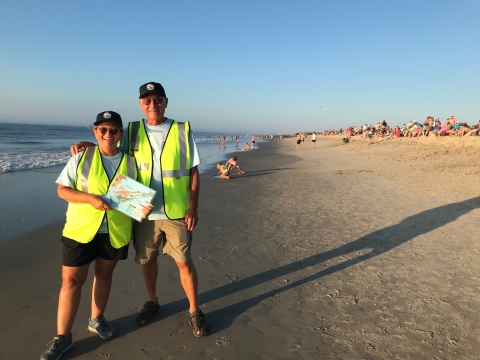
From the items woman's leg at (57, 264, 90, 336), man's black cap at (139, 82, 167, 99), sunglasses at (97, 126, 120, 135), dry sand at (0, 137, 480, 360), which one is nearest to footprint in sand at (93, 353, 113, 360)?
dry sand at (0, 137, 480, 360)

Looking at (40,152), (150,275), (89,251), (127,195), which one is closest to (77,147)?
(127,195)

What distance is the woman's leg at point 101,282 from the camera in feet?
8.82

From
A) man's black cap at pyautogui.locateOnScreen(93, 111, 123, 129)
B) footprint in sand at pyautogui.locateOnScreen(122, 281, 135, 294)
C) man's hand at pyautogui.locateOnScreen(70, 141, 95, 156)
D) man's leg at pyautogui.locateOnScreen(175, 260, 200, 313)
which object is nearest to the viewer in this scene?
man's black cap at pyautogui.locateOnScreen(93, 111, 123, 129)

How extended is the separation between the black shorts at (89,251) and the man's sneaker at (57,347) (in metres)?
0.69

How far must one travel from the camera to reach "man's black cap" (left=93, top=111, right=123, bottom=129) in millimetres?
2492

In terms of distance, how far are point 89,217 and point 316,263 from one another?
3.35 meters

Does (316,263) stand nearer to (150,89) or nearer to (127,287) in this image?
(127,287)

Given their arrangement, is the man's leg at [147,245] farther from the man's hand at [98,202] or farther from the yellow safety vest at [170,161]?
the man's hand at [98,202]

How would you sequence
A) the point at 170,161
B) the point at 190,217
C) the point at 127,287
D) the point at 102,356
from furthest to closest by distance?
the point at 127,287
the point at 190,217
the point at 170,161
the point at 102,356

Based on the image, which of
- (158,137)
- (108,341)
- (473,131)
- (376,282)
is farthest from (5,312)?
(473,131)

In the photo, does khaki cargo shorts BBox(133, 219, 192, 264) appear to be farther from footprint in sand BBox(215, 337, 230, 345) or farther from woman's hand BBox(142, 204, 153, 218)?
footprint in sand BBox(215, 337, 230, 345)

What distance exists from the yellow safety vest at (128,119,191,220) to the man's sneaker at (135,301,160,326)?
43.6 inches

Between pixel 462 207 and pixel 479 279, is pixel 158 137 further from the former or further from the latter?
pixel 462 207

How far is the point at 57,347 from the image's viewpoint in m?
2.50
